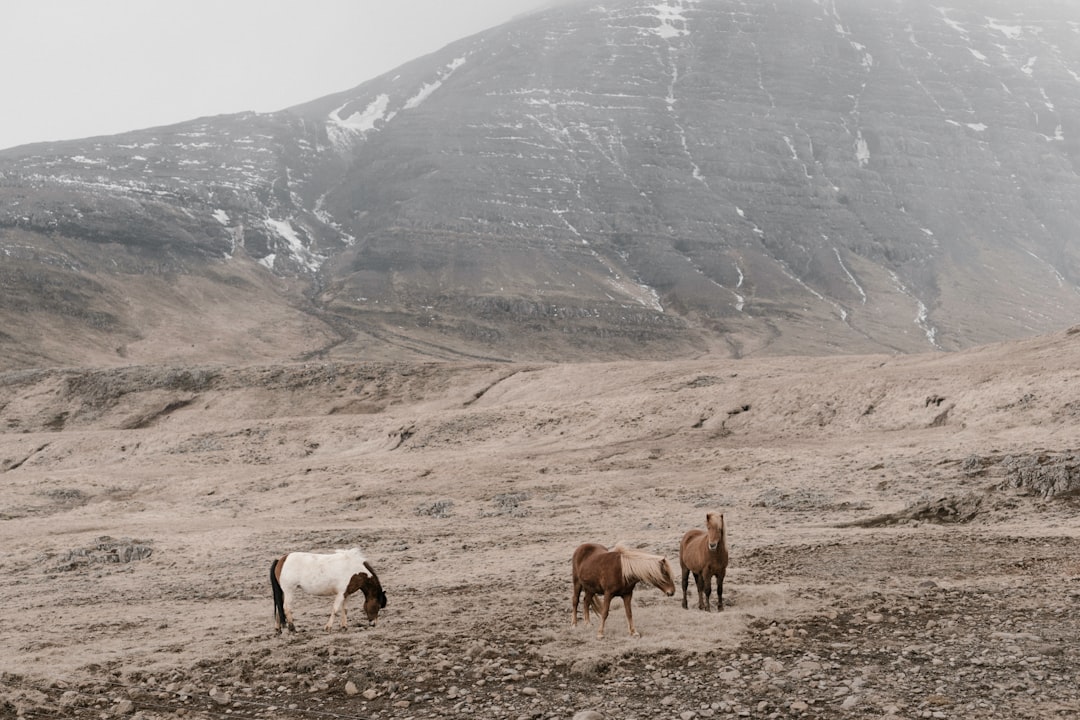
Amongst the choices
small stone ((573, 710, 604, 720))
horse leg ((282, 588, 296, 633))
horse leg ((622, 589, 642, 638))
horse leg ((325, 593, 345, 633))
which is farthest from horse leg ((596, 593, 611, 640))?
horse leg ((282, 588, 296, 633))

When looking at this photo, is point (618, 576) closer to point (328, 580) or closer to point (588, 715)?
point (588, 715)

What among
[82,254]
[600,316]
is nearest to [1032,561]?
[600,316]

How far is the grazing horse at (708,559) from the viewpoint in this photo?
14789 mm

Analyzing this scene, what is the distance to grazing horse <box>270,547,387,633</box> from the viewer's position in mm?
15781

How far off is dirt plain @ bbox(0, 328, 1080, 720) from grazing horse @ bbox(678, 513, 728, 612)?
0.53 metres

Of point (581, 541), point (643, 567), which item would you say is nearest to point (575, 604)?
point (643, 567)

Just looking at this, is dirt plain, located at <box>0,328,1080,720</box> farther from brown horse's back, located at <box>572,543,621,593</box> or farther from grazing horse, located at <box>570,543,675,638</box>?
brown horse's back, located at <box>572,543,621,593</box>

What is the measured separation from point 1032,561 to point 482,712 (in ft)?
38.0

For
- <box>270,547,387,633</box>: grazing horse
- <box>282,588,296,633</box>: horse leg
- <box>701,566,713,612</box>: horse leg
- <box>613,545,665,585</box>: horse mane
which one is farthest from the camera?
Result: <box>270,547,387,633</box>: grazing horse

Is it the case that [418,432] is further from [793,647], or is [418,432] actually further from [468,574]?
[793,647]

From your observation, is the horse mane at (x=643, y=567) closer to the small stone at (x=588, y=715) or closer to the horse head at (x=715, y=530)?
the horse head at (x=715, y=530)

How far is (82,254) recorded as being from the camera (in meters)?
173

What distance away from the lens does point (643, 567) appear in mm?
13977

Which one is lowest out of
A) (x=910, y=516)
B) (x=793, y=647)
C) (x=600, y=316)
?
(x=600, y=316)
